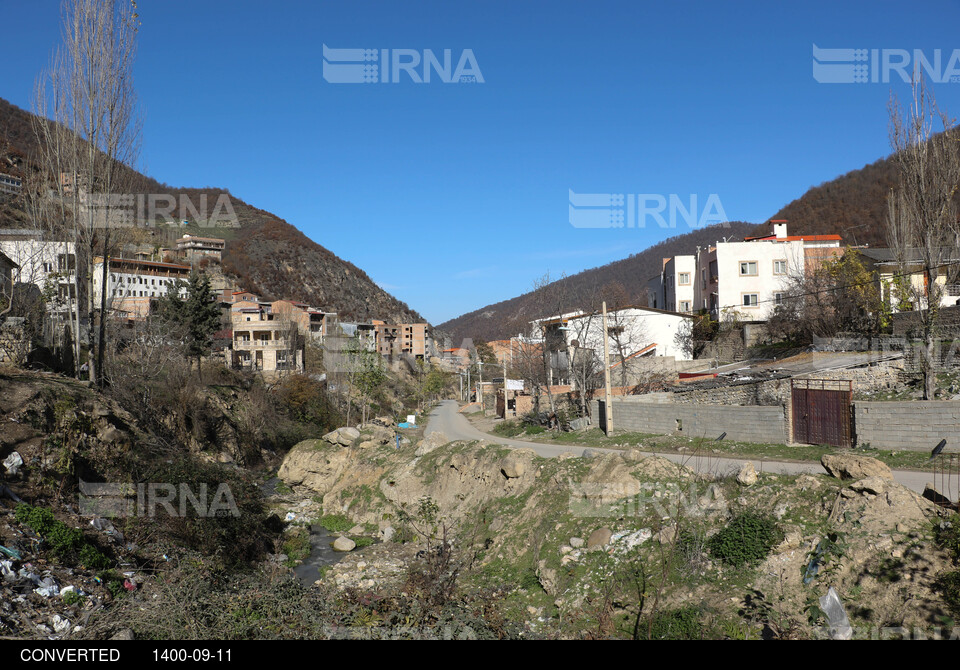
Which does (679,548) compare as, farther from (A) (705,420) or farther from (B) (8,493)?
(B) (8,493)

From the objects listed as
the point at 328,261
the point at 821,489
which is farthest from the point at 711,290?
the point at 328,261

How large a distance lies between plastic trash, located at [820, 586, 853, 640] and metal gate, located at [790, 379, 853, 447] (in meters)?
9.85

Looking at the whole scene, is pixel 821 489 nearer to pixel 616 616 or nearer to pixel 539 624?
pixel 616 616

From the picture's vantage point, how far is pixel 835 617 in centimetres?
845

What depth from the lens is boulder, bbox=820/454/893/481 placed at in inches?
427

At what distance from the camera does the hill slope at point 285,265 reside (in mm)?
110062

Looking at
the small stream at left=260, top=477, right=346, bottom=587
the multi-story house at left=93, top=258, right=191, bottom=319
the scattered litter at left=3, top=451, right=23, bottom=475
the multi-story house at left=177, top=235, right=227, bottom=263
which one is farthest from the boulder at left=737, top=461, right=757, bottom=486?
the multi-story house at left=177, top=235, right=227, bottom=263

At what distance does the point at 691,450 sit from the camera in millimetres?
17594

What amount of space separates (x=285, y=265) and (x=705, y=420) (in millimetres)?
111458

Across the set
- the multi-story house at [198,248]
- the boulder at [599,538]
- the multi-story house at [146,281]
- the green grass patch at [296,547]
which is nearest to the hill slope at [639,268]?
the multi-story house at [146,281]

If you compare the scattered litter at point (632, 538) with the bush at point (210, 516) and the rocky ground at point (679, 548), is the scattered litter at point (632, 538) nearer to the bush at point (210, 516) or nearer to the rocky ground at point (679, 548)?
the rocky ground at point (679, 548)

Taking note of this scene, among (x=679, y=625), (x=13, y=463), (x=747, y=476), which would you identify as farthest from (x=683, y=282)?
(x=13, y=463)

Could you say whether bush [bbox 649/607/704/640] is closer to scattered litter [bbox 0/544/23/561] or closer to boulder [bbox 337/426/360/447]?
scattered litter [bbox 0/544/23/561]
